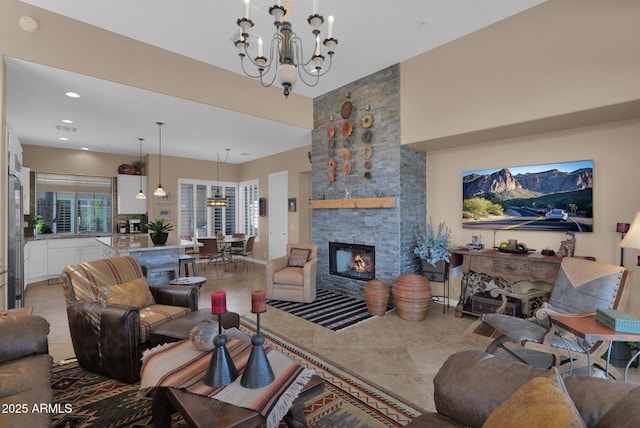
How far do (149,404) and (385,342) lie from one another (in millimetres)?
2243

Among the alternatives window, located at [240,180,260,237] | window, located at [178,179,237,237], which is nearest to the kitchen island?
window, located at [178,179,237,237]

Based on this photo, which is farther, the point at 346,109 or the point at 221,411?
the point at 346,109

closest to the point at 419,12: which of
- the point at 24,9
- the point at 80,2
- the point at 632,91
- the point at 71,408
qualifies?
the point at 632,91

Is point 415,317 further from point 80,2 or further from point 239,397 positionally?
point 80,2

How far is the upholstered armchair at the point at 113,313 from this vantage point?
244 cm

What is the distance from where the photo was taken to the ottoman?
2438 mm

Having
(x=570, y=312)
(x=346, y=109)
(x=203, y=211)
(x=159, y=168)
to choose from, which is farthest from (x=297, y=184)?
(x=570, y=312)

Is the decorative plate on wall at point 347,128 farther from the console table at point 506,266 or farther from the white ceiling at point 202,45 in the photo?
the console table at point 506,266

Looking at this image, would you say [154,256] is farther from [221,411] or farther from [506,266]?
[506,266]

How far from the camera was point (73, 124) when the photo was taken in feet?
17.5

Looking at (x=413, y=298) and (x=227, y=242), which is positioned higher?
(x=227, y=242)

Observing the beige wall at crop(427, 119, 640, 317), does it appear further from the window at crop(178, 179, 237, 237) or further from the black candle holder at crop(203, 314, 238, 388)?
the window at crop(178, 179, 237, 237)

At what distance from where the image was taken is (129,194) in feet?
25.2

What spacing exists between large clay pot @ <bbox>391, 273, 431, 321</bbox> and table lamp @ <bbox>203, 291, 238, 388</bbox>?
2.76 meters
